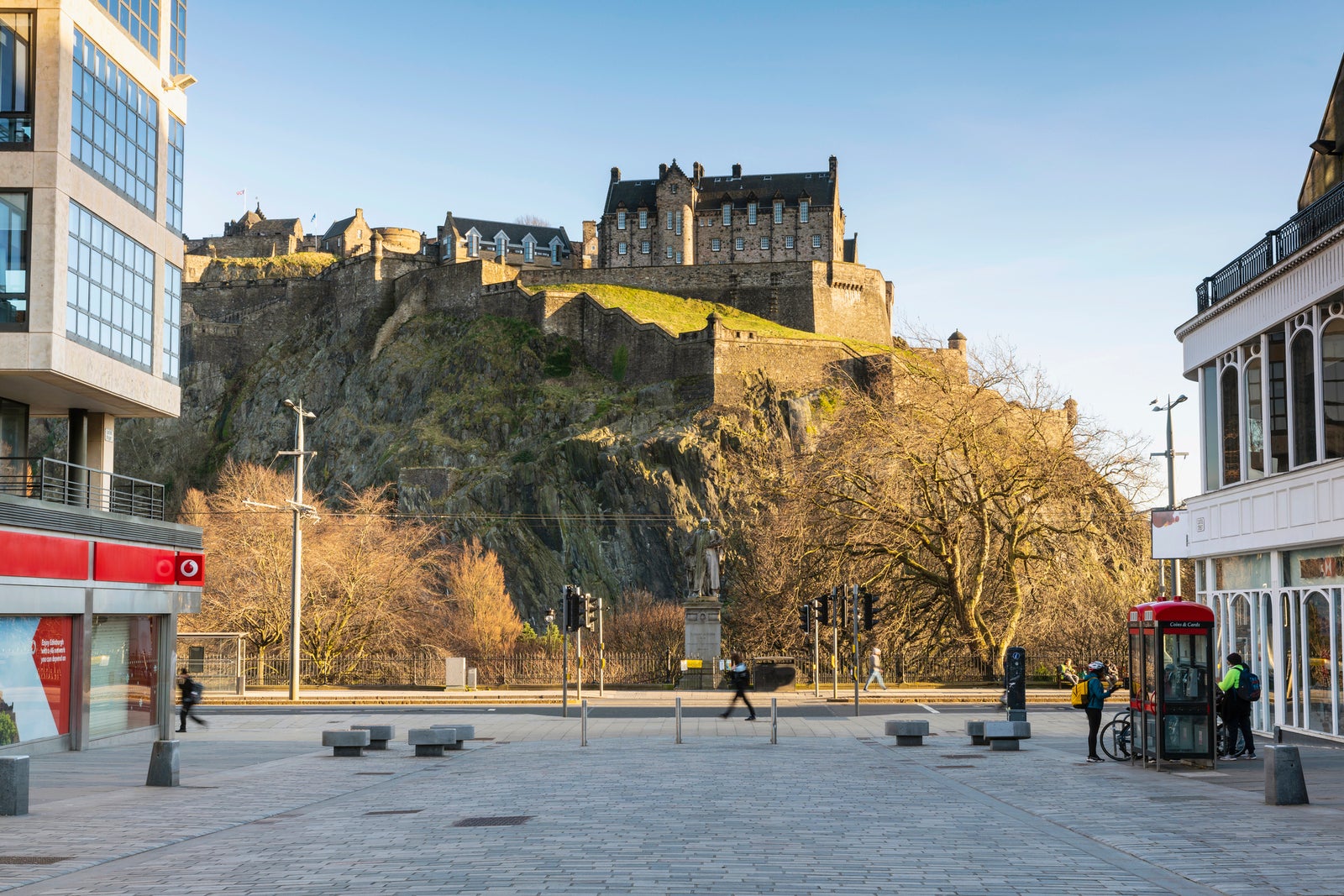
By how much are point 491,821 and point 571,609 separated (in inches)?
586

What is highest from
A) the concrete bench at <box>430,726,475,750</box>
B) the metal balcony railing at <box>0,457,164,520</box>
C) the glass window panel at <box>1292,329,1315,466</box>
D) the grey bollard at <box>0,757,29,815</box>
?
the glass window panel at <box>1292,329,1315,466</box>

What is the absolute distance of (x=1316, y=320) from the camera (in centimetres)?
2041

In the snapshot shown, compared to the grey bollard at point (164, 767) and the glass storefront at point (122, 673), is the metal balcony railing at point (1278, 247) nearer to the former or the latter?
the grey bollard at point (164, 767)

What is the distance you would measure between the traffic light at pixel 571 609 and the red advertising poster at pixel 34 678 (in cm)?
930

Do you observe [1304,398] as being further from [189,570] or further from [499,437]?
[499,437]

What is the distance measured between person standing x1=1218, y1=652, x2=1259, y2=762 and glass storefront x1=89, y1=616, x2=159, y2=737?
698 inches

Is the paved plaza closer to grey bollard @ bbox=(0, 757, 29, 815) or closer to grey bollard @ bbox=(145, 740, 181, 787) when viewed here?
grey bollard @ bbox=(145, 740, 181, 787)

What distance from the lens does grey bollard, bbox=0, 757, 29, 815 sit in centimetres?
1327

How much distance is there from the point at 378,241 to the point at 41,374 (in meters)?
84.7

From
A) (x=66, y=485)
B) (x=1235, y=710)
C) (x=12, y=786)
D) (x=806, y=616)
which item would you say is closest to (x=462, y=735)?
(x=66, y=485)

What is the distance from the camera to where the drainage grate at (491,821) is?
12.6m

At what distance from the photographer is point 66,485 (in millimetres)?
23031

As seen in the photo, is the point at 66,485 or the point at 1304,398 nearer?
the point at 1304,398

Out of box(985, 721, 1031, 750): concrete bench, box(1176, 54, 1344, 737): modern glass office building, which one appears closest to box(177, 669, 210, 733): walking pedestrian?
box(985, 721, 1031, 750): concrete bench
